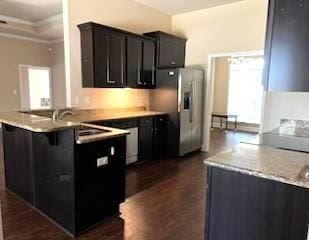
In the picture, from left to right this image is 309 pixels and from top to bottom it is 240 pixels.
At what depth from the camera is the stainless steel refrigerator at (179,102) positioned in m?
4.69

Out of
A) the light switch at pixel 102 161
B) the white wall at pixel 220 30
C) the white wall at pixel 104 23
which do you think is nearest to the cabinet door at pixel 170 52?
the white wall at pixel 220 30

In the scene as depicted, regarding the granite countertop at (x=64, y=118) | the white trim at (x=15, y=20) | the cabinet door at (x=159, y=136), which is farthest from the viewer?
the white trim at (x=15, y=20)

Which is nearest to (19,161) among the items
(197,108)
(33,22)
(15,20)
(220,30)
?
(197,108)

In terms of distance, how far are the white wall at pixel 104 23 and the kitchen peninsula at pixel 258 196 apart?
3.08m

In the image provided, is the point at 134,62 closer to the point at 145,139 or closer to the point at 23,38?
the point at 145,139

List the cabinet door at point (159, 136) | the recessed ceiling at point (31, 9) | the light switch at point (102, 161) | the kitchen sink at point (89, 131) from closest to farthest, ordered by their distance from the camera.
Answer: the light switch at point (102, 161) → the kitchen sink at point (89, 131) → the cabinet door at point (159, 136) → the recessed ceiling at point (31, 9)

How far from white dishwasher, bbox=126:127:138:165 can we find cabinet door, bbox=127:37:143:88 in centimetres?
90

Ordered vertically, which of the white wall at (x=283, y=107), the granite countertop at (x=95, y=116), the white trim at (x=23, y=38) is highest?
the white trim at (x=23, y=38)

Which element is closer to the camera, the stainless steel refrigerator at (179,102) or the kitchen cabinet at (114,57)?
the kitchen cabinet at (114,57)

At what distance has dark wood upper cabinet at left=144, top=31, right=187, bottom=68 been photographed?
4.87m

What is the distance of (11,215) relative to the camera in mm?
2576

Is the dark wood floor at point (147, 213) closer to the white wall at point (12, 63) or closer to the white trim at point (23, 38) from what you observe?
the white wall at point (12, 63)

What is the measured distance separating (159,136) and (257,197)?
3.58 meters

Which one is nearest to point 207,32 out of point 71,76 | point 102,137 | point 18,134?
point 71,76
